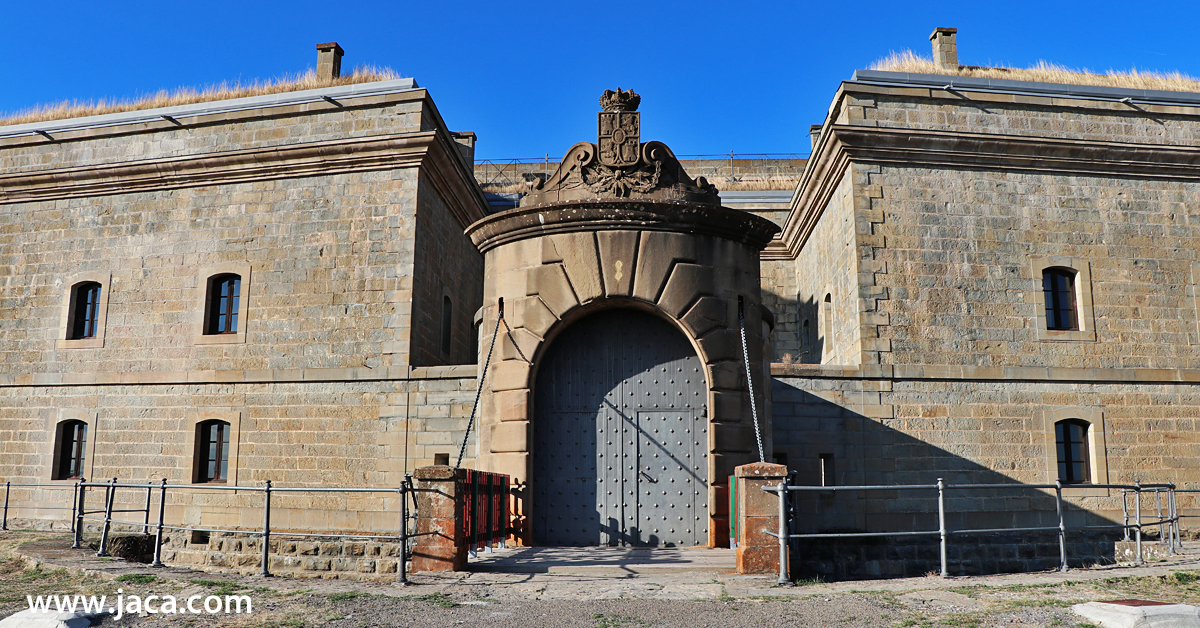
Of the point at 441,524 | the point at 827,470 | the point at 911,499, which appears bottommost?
the point at 911,499

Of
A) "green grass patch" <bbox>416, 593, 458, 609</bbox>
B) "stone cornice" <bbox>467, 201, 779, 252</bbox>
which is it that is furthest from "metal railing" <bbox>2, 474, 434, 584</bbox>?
"stone cornice" <bbox>467, 201, 779, 252</bbox>

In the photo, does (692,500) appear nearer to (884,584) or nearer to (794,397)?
(884,584)

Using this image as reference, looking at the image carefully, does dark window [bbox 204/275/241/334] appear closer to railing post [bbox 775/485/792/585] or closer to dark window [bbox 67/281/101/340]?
dark window [bbox 67/281/101/340]

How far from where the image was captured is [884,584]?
771cm

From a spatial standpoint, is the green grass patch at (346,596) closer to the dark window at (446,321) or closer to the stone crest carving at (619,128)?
the stone crest carving at (619,128)

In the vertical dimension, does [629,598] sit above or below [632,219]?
below

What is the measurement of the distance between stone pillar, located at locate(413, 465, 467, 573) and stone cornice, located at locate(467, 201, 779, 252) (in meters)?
3.46

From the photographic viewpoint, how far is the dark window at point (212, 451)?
583 inches

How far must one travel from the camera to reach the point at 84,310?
16.2 metres

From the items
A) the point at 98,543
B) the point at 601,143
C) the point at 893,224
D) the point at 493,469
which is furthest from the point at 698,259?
the point at 98,543

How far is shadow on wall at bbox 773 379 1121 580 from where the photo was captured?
13391 mm

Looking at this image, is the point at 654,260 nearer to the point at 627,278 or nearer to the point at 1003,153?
the point at 627,278

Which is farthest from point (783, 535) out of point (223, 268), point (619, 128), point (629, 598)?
point (223, 268)

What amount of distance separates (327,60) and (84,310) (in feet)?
22.6
